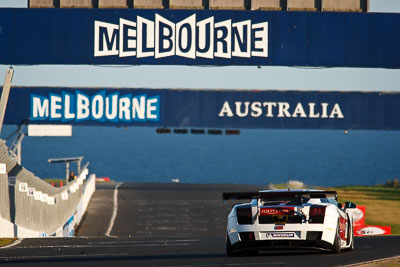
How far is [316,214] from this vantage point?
48.5ft

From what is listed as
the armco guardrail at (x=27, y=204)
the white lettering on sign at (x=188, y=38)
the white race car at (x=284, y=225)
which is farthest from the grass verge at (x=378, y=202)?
the white race car at (x=284, y=225)

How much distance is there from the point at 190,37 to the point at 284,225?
33614mm

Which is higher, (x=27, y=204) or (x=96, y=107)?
(x=96, y=107)

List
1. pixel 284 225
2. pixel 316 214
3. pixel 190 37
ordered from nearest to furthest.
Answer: pixel 284 225 → pixel 316 214 → pixel 190 37

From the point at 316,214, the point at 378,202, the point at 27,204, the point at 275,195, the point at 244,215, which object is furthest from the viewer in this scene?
the point at 378,202

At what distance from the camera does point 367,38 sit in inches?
1901

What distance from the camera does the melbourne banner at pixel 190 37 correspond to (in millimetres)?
47656

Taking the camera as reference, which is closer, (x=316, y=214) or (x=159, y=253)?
(x=316, y=214)

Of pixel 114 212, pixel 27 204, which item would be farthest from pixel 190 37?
pixel 27 204

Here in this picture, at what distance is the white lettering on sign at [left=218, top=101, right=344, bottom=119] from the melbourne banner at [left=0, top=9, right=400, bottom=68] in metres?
2.06

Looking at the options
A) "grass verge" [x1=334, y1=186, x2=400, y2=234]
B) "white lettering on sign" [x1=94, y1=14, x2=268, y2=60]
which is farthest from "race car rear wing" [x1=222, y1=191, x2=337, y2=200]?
"white lettering on sign" [x1=94, y1=14, x2=268, y2=60]

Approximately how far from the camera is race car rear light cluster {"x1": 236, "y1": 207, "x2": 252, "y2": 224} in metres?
14.9

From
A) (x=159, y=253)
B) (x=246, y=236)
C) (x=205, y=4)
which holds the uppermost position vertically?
(x=205, y=4)

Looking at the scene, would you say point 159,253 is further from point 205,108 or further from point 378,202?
point 378,202
